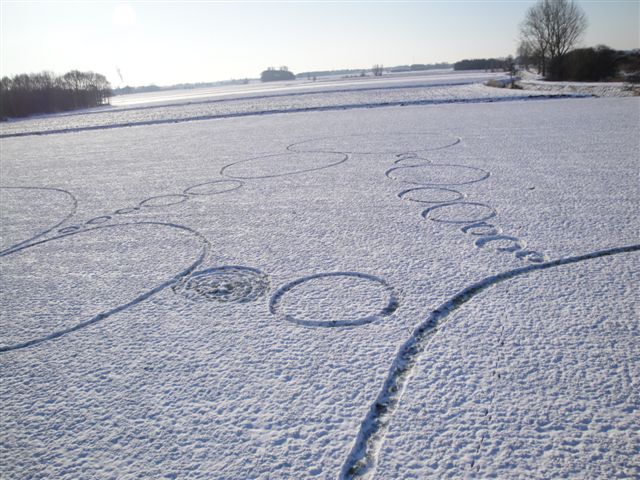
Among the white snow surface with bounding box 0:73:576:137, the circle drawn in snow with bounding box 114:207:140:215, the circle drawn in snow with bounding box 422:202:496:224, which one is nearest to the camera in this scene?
the circle drawn in snow with bounding box 422:202:496:224

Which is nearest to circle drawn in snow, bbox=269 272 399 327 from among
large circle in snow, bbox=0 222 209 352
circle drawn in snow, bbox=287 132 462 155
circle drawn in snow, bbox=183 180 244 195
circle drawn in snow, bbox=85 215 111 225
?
large circle in snow, bbox=0 222 209 352

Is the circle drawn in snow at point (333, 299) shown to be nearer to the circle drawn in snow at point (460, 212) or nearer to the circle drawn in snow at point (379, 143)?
the circle drawn in snow at point (460, 212)

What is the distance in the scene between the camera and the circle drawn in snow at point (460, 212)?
262 cm

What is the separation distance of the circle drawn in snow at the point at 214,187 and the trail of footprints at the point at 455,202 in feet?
4.77

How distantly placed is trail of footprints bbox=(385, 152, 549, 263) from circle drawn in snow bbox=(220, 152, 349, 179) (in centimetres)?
80

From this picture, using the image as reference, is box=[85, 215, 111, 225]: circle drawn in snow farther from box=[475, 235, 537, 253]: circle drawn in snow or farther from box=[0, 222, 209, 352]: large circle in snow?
box=[475, 235, 537, 253]: circle drawn in snow

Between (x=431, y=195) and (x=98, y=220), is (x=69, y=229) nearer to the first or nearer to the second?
(x=98, y=220)

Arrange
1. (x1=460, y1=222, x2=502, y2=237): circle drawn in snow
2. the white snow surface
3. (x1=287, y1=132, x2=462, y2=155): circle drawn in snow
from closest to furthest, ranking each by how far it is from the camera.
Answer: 1. (x1=460, y1=222, x2=502, y2=237): circle drawn in snow
2. (x1=287, y1=132, x2=462, y2=155): circle drawn in snow
3. the white snow surface

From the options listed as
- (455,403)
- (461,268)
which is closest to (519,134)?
(461,268)

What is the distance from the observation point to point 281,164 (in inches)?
185

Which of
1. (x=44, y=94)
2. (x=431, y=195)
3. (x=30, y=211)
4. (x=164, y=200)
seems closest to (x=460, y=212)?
(x=431, y=195)

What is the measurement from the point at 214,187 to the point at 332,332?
268 cm

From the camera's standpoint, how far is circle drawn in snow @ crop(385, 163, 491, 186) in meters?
3.49

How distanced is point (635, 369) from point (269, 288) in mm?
1380
